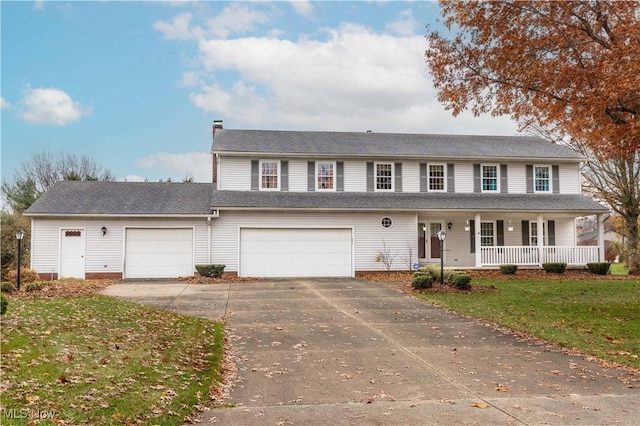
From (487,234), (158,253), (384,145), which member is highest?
(384,145)

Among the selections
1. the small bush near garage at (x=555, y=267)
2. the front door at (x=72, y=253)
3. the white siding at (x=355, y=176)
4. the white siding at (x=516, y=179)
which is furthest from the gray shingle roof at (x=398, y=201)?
the front door at (x=72, y=253)

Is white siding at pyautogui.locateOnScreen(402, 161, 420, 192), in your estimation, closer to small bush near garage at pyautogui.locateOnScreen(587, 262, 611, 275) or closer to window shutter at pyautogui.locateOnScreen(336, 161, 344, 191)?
window shutter at pyautogui.locateOnScreen(336, 161, 344, 191)

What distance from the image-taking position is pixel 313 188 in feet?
75.3

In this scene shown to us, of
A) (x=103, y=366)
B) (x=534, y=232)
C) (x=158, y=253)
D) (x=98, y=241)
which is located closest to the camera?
(x=103, y=366)

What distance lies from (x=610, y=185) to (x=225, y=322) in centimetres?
2604

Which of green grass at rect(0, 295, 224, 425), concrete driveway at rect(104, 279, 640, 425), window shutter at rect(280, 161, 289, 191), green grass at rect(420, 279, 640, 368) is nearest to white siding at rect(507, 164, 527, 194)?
green grass at rect(420, 279, 640, 368)

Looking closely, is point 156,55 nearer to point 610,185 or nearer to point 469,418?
point 469,418

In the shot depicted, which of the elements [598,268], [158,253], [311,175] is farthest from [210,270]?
[598,268]

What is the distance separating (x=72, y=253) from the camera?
20.8 meters

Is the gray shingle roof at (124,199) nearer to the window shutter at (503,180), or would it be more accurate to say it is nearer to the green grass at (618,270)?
the window shutter at (503,180)

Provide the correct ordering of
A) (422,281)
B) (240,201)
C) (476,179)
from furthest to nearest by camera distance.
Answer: (476,179) < (240,201) < (422,281)

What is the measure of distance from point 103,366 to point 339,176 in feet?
58.2

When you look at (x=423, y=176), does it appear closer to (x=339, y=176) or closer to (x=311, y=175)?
(x=339, y=176)

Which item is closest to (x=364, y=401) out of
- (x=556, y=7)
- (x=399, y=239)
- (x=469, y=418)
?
(x=469, y=418)
